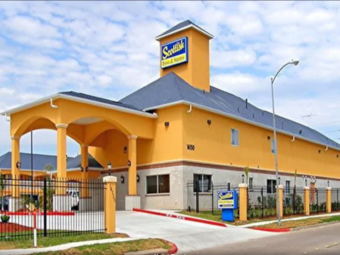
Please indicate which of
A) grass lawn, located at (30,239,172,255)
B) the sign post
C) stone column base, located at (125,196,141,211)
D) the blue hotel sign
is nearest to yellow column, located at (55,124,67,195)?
stone column base, located at (125,196,141,211)

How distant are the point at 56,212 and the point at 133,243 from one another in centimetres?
887

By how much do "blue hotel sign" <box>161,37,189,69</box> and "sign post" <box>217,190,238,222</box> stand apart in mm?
13442

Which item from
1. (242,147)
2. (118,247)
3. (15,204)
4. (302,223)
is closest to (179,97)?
(242,147)

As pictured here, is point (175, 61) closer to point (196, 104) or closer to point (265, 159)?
point (196, 104)

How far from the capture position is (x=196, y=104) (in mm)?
29812

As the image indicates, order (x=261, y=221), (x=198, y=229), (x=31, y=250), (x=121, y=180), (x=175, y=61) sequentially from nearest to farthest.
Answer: (x=31, y=250) < (x=198, y=229) < (x=261, y=221) < (x=121, y=180) < (x=175, y=61)

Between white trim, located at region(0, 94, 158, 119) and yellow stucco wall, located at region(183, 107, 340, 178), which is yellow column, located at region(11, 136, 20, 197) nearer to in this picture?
white trim, located at region(0, 94, 158, 119)

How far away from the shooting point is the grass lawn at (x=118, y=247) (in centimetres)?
1437

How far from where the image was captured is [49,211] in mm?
24203

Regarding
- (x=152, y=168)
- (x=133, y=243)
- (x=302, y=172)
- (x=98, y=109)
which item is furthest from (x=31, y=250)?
(x=302, y=172)

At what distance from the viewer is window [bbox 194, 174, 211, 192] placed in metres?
30.3

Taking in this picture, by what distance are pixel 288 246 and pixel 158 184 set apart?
1443 centimetres

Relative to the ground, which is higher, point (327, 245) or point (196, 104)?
point (196, 104)

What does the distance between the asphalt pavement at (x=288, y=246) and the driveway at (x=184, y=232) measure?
76 cm
